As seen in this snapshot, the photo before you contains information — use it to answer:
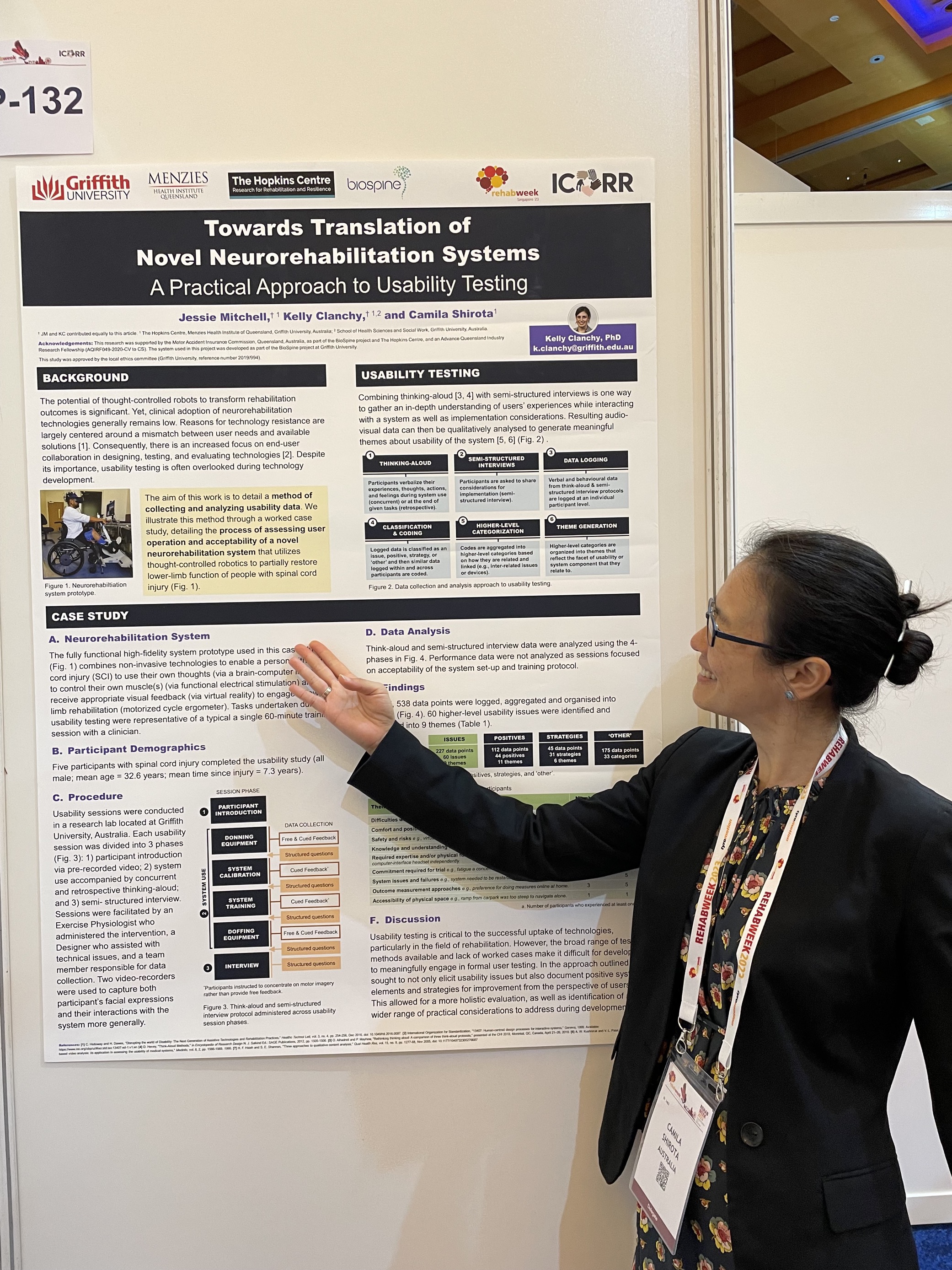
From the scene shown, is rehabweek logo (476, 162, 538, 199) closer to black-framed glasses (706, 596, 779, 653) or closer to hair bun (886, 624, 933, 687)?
black-framed glasses (706, 596, 779, 653)

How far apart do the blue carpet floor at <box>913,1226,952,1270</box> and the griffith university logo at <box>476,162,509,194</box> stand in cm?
A: 285

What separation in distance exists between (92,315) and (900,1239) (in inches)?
77.7

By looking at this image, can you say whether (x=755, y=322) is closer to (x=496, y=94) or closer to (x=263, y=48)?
(x=496, y=94)

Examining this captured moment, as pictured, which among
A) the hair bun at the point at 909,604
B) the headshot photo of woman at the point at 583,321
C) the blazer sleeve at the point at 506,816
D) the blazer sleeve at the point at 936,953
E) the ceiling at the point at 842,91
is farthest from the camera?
the ceiling at the point at 842,91

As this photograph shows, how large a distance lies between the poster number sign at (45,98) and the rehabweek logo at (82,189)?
0.16ft

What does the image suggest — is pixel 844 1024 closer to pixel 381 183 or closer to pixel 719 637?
pixel 719 637

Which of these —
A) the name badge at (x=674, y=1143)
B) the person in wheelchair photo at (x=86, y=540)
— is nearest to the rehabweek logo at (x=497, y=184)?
the person in wheelchair photo at (x=86, y=540)

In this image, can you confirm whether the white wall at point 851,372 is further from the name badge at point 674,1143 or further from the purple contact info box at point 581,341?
the name badge at point 674,1143

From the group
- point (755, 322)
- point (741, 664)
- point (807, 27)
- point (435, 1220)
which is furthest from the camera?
point (807, 27)

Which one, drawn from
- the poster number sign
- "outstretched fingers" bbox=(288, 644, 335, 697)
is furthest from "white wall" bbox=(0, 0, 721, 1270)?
"outstretched fingers" bbox=(288, 644, 335, 697)

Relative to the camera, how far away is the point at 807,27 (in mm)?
3133

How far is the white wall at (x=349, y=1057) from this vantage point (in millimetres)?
1370

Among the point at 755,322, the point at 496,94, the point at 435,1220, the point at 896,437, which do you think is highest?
the point at 496,94

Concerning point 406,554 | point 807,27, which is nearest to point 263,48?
point 406,554
